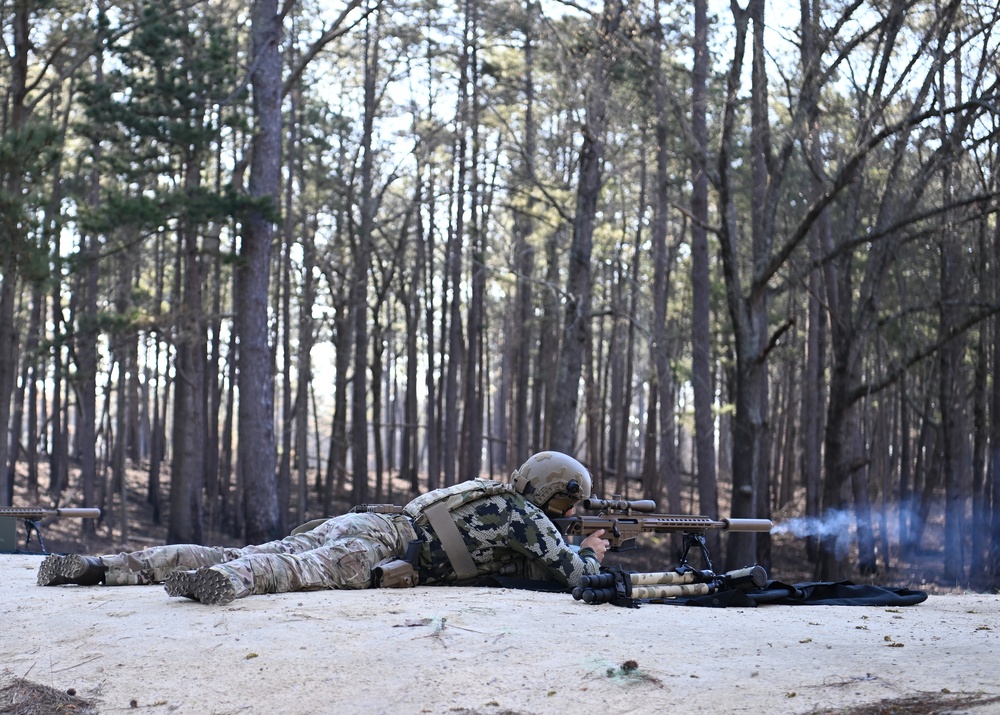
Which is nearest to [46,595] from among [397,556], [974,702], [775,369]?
[397,556]

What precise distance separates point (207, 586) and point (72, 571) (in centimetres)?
172

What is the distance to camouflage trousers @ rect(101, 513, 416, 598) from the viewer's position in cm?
706

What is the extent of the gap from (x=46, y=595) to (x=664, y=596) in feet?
13.1

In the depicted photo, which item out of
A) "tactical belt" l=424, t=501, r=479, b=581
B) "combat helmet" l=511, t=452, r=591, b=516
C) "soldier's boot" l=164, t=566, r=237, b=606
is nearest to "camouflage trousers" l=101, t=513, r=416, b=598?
"tactical belt" l=424, t=501, r=479, b=581

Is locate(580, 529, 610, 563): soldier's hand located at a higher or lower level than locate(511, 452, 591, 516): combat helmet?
lower

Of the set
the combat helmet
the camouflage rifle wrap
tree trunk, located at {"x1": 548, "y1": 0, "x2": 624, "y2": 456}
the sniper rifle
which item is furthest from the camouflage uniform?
tree trunk, located at {"x1": 548, "y1": 0, "x2": 624, "y2": 456}

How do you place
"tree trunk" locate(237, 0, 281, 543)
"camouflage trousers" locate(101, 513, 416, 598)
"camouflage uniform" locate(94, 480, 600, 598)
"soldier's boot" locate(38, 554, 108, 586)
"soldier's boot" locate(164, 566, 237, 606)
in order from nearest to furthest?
"soldier's boot" locate(164, 566, 237, 606) < "camouflage trousers" locate(101, 513, 416, 598) < "camouflage uniform" locate(94, 480, 600, 598) < "soldier's boot" locate(38, 554, 108, 586) < "tree trunk" locate(237, 0, 281, 543)

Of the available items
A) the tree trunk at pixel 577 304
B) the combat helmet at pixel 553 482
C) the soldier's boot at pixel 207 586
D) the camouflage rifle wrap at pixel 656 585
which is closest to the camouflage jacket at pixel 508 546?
the combat helmet at pixel 553 482

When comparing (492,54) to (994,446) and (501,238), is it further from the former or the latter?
→ (994,446)

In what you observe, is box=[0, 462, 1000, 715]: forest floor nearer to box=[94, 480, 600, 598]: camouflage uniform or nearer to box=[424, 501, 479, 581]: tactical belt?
box=[94, 480, 600, 598]: camouflage uniform

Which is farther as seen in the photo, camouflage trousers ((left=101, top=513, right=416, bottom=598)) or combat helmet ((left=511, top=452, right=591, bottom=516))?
combat helmet ((left=511, top=452, right=591, bottom=516))

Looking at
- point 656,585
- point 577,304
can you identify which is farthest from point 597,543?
point 577,304

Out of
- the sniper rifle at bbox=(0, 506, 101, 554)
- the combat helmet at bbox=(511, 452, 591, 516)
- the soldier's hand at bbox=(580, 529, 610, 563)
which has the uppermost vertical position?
the combat helmet at bbox=(511, 452, 591, 516)

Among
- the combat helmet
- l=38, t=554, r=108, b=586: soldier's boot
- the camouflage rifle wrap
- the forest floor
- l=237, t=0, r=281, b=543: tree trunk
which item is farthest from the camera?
l=237, t=0, r=281, b=543: tree trunk
